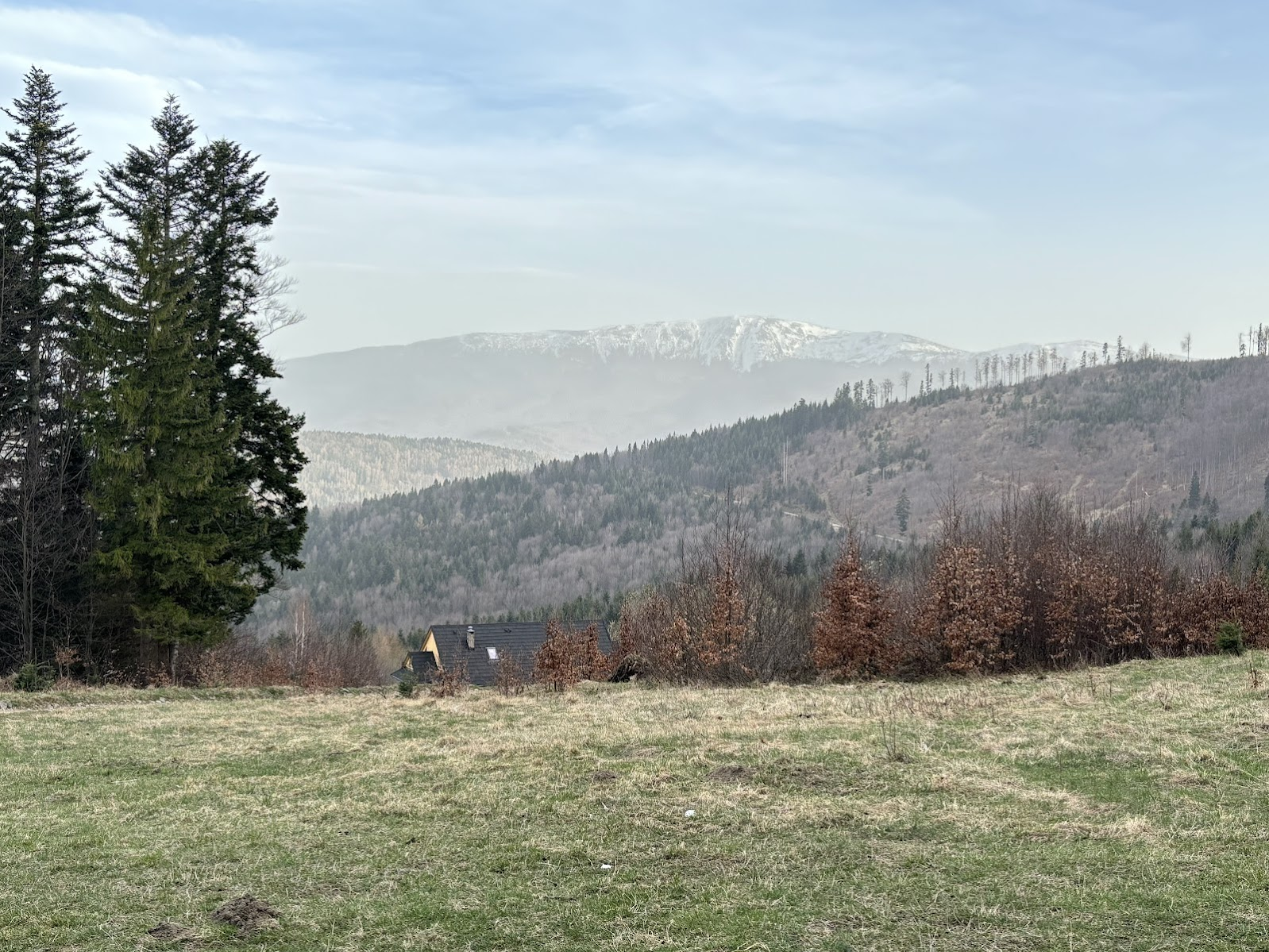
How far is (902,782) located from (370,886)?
20.6 feet

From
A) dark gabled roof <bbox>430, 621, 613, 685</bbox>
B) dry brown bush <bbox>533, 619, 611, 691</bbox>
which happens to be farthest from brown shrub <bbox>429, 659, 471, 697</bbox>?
dark gabled roof <bbox>430, 621, 613, 685</bbox>

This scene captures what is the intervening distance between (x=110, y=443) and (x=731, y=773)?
22866 mm

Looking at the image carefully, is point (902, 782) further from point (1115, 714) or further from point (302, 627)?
point (302, 627)

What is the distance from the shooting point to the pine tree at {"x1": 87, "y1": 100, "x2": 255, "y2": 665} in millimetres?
29703

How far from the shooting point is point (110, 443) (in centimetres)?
2959

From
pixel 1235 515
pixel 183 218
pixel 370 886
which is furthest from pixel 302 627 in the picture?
pixel 1235 515

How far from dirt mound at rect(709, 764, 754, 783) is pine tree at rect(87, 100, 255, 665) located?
21081mm

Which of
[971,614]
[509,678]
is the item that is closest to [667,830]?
[509,678]

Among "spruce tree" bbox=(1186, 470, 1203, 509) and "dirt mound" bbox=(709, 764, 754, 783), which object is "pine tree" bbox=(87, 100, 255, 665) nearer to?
"dirt mound" bbox=(709, 764, 754, 783)

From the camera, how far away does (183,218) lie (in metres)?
36.1

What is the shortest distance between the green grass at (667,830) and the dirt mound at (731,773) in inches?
3.2

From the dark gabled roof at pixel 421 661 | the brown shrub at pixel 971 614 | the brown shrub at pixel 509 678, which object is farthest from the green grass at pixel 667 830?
the dark gabled roof at pixel 421 661

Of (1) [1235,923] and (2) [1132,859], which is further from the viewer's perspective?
(2) [1132,859]

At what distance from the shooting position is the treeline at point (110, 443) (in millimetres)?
29984
